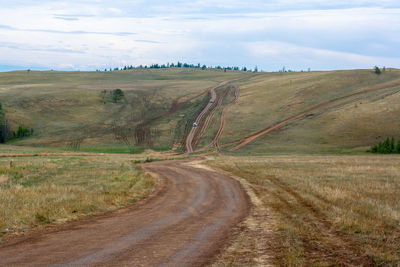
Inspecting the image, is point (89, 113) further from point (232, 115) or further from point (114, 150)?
point (232, 115)

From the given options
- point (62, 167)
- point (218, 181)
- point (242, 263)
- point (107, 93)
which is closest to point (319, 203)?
point (242, 263)

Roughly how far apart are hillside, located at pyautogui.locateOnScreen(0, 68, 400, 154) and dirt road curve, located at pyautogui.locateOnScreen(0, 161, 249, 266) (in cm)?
4903

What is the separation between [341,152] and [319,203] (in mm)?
45853

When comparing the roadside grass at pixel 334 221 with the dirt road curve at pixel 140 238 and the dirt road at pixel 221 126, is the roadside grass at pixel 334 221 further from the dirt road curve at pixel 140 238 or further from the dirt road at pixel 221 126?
the dirt road at pixel 221 126

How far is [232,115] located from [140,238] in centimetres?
8124

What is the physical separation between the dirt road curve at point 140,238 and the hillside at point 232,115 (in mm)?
49027

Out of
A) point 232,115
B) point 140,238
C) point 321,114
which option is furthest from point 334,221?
point 232,115

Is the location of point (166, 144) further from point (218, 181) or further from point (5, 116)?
point (218, 181)

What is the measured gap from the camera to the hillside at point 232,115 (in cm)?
6969

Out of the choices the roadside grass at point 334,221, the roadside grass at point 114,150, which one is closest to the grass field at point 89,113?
the roadside grass at point 114,150

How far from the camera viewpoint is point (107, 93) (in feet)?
373

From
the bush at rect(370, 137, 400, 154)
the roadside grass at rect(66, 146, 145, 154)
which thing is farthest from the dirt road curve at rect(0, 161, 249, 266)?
the roadside grass at rect(66, 146, 145, 154)

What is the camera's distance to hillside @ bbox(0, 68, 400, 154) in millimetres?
69688

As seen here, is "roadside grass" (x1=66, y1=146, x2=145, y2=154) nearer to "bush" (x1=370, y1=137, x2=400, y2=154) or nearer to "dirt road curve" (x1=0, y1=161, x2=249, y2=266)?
"bush" (x1=370, y1=137, x2=400, y2=154)
